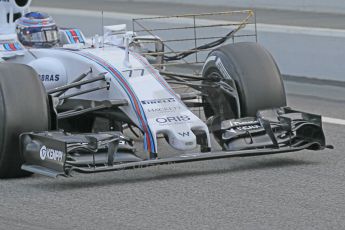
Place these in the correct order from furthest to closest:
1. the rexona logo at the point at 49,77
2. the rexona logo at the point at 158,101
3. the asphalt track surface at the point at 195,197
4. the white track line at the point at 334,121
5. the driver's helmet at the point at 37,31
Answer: the white track line at the point at 334,121, the driver's helmet at the point at 37,31, the rexona logo at the point at 49,77, the rexona logo at the point at 158,101, the asphalt track surface at the point at 195,197

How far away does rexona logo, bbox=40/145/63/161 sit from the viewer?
7984mm

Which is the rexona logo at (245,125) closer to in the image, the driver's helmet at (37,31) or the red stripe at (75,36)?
the driver's helmet at (37,31)

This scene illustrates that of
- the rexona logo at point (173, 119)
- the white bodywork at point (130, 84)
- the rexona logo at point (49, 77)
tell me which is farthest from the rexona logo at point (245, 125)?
the rexona logo at point (49, 77)

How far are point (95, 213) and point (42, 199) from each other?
22.6 inches

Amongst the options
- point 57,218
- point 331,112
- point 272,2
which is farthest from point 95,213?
point 272,2

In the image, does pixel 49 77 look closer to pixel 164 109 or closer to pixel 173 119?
pixel 164 109

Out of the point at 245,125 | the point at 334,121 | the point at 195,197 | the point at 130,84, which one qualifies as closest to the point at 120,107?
the point at 130,84

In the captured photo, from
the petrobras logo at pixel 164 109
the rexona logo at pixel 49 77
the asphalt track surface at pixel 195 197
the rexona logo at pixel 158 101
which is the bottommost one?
the asphalt track surface at pixel 195 197

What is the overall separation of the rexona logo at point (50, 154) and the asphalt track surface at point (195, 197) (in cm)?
22

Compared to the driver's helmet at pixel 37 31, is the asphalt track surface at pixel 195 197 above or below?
below

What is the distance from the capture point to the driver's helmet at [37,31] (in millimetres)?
9852

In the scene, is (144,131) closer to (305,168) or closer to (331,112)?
(305,168)

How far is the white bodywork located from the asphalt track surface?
35 centimetres

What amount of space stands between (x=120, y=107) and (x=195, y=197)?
50.0 inches
